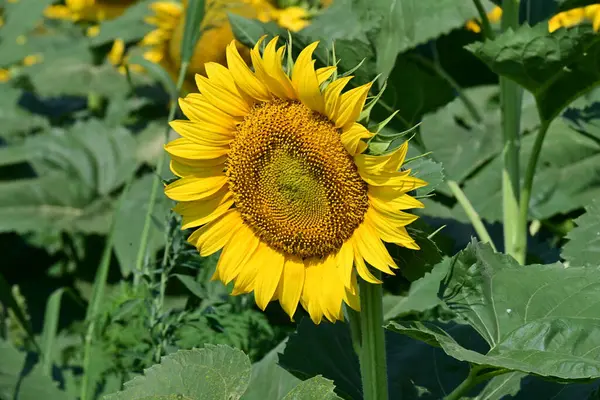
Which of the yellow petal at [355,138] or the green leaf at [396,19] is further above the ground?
the green leaf at [396,19]

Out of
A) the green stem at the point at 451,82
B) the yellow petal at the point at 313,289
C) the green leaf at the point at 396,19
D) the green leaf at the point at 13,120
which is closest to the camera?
the yellow petal at the point at 313,289

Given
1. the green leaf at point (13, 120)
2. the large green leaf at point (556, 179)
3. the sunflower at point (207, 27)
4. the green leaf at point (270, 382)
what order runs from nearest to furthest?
the green leaf at point (270, 382), the large green leaf at point (556, 179), the sunflower at point (207, 27), the green leaf at point (13, 120)

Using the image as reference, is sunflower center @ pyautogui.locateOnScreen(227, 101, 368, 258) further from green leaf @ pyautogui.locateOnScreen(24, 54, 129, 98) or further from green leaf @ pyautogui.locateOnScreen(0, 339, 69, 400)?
green leaf @ pyautogui.locateOnScreen(24, 54, 129, 98)

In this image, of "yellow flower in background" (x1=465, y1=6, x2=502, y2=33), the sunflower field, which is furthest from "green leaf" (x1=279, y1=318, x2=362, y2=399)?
"yellow flower in background" (x1=465, y1=6, x2=502, y2=33)

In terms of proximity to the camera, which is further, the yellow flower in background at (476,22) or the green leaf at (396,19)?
the yellow flower in background at (476,22)

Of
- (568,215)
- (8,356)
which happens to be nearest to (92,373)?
(8,356)

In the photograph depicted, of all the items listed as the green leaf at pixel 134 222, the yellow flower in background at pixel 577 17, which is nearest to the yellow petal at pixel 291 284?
the green leaf at pixel 134 222

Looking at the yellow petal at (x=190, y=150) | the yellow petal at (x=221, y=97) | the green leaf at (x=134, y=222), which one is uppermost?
the yellow petal at (x=221, y=97)

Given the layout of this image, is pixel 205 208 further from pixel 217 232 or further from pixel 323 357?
pixel 323 357

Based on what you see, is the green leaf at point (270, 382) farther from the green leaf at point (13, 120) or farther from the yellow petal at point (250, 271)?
the green leaf at point (13, 120)
